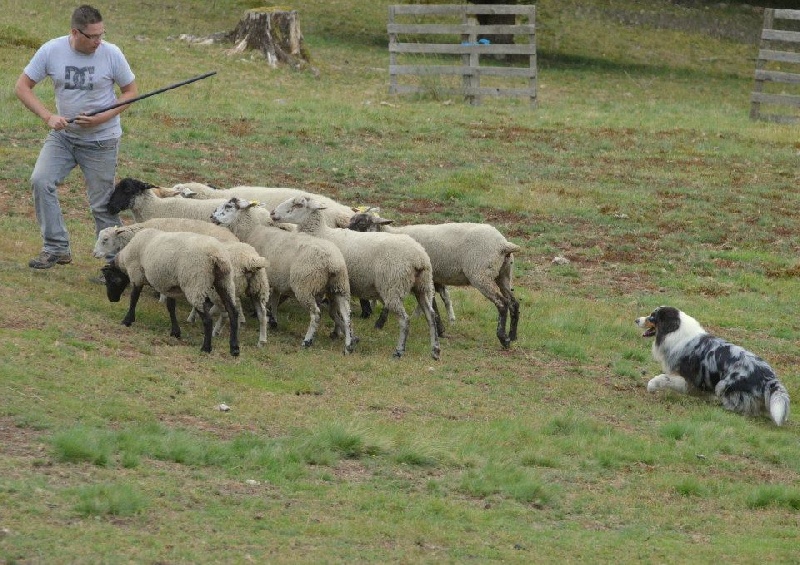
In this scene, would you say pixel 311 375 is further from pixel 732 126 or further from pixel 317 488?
pixel 732 126

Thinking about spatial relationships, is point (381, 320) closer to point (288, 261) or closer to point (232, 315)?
point (288, 261)

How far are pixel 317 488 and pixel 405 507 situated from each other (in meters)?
0.58

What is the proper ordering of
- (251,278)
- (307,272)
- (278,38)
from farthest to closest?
1. (278,38)
2. (307,272)
3. (251,278)

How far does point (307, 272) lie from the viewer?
11.1 metres

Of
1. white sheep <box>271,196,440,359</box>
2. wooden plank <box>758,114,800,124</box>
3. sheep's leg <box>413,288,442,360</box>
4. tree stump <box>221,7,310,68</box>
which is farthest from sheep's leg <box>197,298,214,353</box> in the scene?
wooden plank <box>758,114,800,124</box>

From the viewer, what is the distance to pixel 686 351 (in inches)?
436

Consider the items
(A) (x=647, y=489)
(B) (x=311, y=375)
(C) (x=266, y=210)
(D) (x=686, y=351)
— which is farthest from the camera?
(C) (x=266, y=210)

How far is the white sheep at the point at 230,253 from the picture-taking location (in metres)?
10.9

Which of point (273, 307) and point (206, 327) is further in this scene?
point (273, 307)

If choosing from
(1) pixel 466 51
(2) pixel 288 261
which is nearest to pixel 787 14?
(1) pixel 466 51

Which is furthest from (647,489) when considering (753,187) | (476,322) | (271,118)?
(271,118)

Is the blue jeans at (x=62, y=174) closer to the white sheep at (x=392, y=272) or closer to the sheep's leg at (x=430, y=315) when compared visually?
the white sheep at (x=392, y=272)

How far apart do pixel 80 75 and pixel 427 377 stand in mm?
4273

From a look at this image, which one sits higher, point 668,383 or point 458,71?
point 458,71
